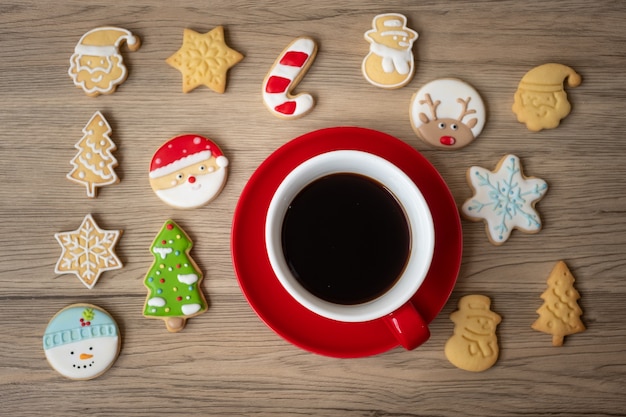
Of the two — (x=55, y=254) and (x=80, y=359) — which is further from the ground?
(x=55, y=254)

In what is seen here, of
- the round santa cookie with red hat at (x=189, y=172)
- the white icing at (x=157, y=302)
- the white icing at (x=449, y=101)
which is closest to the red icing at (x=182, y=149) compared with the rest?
the round santa cookie with red hat at (x=189, y=172)

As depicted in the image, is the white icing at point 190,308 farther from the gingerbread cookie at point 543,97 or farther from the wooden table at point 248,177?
the gingerbread cookie at point 543,97

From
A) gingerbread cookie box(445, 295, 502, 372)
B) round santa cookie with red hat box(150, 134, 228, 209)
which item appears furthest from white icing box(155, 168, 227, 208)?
gingerbread cookie box(445, 295, 502, 372)

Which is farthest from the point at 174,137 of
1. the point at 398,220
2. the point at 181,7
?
the point at 398,220

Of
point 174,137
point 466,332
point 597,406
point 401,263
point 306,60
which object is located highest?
point 306,60

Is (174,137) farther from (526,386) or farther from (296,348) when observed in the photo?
(526,386)

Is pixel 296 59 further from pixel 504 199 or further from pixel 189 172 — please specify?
pixel 504 199

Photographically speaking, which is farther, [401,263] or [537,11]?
[537,11]
